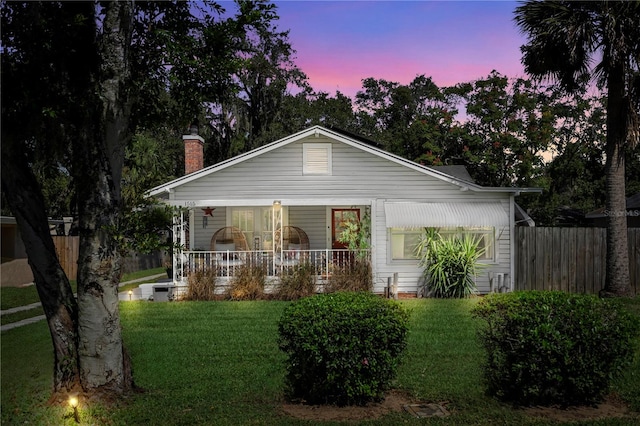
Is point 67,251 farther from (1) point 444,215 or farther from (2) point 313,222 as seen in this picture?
(1) point 444,215

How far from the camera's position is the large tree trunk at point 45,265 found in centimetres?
583

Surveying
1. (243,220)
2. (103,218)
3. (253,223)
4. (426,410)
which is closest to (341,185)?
(253,223)

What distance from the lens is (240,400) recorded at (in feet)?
20.0

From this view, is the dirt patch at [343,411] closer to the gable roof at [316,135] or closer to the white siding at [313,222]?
the gable roof at [316,135]

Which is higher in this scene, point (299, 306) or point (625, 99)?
point (625, 99)

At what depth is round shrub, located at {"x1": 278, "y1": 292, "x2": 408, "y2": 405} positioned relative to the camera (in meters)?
5.49

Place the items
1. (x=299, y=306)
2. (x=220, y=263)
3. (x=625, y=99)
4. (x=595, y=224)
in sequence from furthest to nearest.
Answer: (x=595, y=224) → (x=220, y=263) → (x=625, y=99) → (x=299, y=306)

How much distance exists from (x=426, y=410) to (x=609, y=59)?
1231 cm

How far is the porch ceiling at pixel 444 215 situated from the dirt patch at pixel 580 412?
10149 millimetres

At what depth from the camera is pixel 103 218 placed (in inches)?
232

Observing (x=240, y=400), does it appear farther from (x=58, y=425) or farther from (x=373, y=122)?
(x=373, y=122)

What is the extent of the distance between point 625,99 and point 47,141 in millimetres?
13773

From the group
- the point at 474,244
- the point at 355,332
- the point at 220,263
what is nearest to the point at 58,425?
the point at 355,332

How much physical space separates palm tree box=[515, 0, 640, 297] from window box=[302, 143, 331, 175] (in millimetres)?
6119
